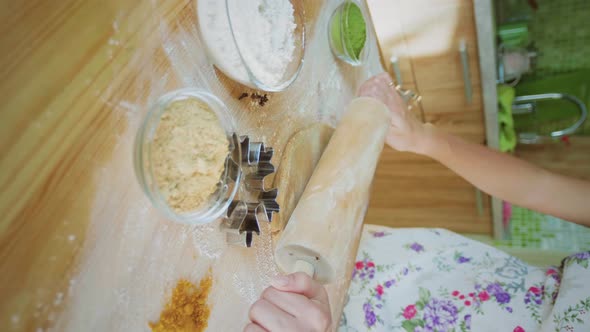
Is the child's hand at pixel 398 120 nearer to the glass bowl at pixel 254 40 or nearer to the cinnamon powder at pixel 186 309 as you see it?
the glass bowl at pixel 254 40

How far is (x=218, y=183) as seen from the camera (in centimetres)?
59

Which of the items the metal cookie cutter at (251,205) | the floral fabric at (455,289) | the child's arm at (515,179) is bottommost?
the floral fabric at (455,289)

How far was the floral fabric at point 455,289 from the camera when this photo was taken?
970mm

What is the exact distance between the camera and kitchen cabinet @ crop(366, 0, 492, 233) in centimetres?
165

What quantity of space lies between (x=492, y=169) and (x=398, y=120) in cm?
35

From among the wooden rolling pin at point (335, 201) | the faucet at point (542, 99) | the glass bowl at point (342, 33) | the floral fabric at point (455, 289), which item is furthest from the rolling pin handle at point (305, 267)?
the faucet at point (542, 99)

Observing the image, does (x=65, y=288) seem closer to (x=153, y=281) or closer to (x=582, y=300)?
(x=153, y=281)

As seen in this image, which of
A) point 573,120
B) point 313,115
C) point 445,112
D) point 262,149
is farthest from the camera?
point 573,120

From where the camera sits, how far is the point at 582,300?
0.90m

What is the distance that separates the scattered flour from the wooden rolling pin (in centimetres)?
21

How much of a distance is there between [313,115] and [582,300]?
73 cm

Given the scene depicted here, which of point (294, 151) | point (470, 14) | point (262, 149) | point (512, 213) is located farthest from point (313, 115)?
point (512, 213)

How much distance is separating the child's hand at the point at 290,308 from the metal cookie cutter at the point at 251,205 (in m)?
0.11

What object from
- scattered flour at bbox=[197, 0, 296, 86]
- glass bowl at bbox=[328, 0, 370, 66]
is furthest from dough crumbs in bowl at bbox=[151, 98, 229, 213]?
glass bowl at bbox=[328, 0, 370, 66]
